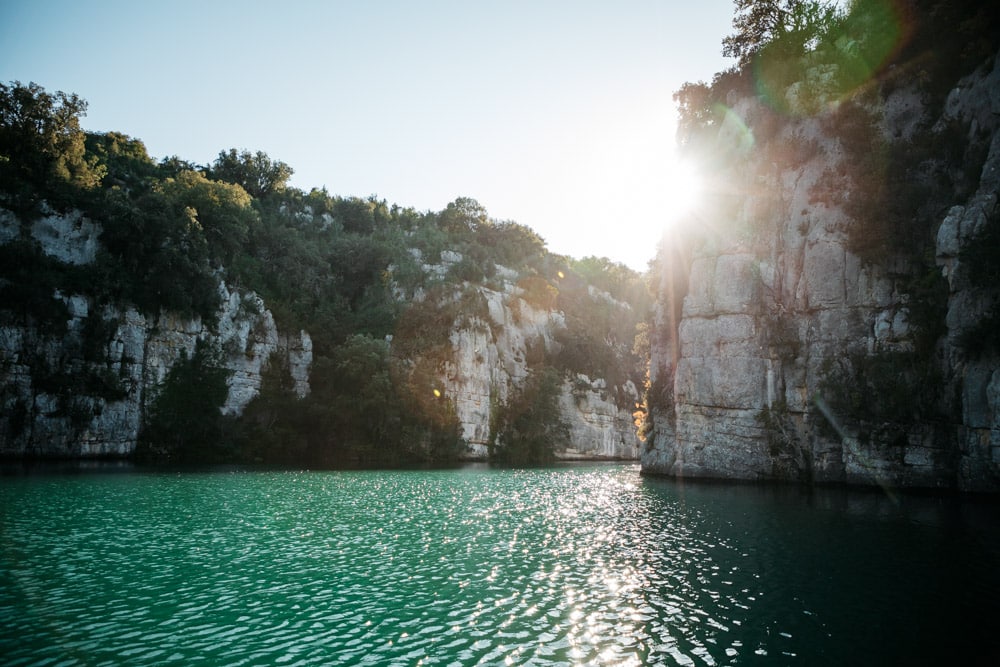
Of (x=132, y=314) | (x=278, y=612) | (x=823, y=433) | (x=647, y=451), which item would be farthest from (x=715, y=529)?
(x=132, y=314)

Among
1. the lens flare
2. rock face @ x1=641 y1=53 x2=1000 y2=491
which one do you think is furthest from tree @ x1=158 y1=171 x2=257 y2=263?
the lens flare

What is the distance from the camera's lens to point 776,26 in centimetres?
4372

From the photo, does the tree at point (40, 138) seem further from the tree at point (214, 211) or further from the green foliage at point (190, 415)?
the green foliage at point (190, 415)

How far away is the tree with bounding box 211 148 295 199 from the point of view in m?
88.6

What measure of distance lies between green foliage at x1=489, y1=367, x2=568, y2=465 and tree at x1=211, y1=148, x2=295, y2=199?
49.8 m

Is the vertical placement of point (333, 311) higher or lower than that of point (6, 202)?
lower

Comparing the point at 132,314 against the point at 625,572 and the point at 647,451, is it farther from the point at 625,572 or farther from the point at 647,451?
the point at 625,572

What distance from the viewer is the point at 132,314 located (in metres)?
49.9

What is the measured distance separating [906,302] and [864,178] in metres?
7.92

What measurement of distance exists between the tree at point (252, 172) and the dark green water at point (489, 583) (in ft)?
230

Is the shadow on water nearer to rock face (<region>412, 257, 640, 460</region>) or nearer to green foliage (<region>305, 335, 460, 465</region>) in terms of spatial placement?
green foliage (<region>305, 335, 460, 465</region>)

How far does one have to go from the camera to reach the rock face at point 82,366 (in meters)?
43.5

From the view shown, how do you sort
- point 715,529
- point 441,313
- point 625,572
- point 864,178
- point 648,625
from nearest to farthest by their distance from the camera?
point 648,625 → point 625,572 → point 715,529 → point 864,178 → point 441,313

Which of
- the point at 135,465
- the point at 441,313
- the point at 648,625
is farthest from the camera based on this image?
the point at 441,313
